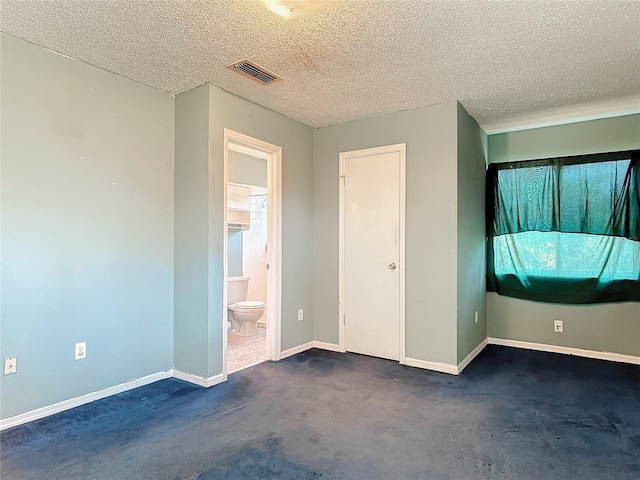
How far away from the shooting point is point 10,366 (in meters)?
2.37

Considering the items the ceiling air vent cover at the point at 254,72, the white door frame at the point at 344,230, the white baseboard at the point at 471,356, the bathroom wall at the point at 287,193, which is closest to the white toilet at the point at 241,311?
the bathroom wall at the point at 287,193

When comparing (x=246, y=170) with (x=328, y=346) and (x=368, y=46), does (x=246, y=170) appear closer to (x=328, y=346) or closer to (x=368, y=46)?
(x=328, y=346)

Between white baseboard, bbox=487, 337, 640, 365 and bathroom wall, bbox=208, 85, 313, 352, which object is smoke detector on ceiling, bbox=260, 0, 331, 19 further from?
white baseboard, bbox=487, 337, 640, 365

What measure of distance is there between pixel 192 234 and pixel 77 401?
1.41m

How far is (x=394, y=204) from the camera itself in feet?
12.4

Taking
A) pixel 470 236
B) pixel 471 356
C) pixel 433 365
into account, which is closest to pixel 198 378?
pixel 433 365

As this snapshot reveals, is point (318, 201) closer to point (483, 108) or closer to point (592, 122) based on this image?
point (483, 108)

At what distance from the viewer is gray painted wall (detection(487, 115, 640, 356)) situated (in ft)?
12.4

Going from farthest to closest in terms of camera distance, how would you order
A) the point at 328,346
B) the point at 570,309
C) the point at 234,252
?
the point at 234,252 → the point at 328,346 → the point at 570,309

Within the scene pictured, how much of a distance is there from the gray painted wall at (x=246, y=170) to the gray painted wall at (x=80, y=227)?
5.33 ft

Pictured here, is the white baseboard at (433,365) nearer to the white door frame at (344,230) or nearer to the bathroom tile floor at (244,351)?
the white door frame at (344,230)

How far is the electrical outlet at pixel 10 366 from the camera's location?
2354mm

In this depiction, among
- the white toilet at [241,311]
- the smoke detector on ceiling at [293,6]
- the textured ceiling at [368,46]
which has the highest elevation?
the textured ceiling at [368,46]

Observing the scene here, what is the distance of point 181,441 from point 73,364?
1.04 metres
